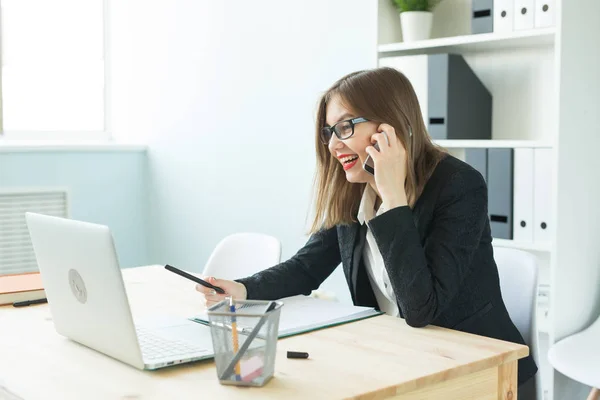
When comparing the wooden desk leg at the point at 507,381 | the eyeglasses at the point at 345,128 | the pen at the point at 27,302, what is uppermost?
the eyeglasses at the point at 345,128

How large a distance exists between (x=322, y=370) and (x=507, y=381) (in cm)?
36

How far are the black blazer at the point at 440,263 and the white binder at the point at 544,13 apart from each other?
2.79 ft

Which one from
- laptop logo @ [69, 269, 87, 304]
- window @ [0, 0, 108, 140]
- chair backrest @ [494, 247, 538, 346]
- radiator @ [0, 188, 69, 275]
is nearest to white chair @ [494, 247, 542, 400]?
chair backrest @ [494, 247, 538, 346]

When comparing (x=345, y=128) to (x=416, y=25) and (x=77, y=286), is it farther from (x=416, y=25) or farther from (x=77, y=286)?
(x=416, y=25)

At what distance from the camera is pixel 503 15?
8.26 feet

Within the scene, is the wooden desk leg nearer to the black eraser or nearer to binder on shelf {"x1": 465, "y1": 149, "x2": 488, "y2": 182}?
the black eraser

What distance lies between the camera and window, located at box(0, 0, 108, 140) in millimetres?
4281

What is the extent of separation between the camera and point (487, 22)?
259 centimetres

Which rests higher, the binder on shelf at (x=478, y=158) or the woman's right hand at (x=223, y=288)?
the binder on shelf at (x=478, y=158)

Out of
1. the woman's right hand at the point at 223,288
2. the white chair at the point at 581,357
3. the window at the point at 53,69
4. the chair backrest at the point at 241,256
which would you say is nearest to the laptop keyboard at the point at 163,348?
the woman's right hand at the point at 223,288

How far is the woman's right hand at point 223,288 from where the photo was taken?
174 centimetres

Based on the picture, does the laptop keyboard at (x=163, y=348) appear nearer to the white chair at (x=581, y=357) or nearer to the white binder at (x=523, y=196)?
the white chair at (x=581, y=357)

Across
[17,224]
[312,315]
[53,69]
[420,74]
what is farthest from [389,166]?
[53,69]

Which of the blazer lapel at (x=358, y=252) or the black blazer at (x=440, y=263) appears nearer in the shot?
the black blazer at (x=440, y=263)
